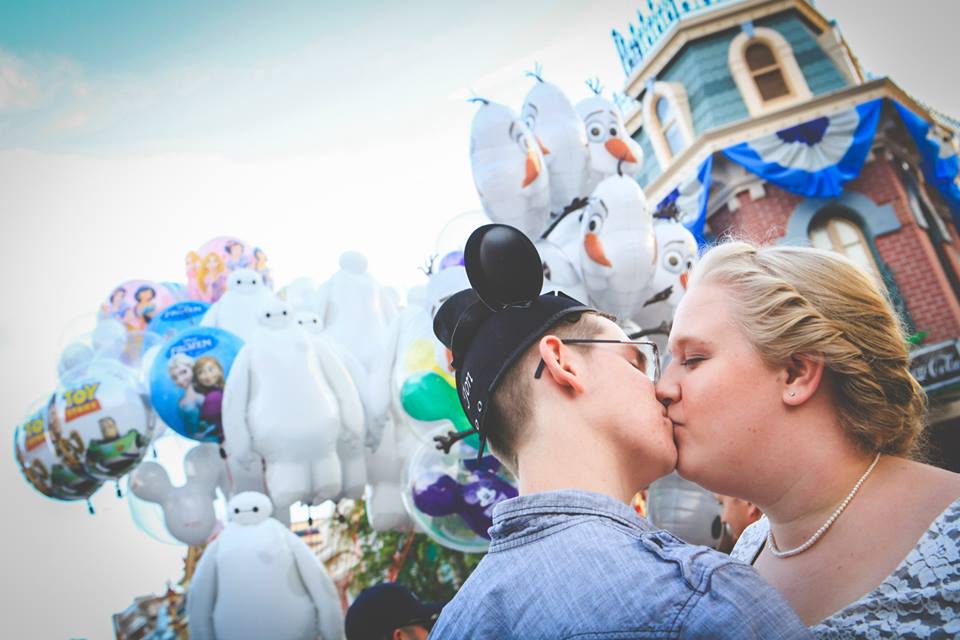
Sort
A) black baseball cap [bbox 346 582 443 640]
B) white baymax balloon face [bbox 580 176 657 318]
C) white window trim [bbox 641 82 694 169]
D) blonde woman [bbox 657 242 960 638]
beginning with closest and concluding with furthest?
blonde woman [bbox 657 242 960 638]
black baseball cap [bbox 346 582 443 640]
white baymax balloon face [bbox 580 176 657 318]
white window trim [bbox 641 82 694 169]

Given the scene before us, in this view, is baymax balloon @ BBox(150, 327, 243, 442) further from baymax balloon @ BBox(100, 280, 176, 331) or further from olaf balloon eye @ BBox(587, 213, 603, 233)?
olaf balloon eye @ BBox(587, 213, 603, 233)

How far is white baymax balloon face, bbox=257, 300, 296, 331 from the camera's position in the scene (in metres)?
4.09

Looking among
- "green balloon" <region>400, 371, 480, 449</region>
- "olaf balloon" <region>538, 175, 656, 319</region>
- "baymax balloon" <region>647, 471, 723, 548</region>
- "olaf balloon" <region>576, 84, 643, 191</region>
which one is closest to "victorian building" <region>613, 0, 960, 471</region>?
"olaf balloon" <region>576, 84, 643, 191</region>

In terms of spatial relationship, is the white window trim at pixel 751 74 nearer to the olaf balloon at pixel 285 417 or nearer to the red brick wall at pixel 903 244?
the red brick wall at pixel 903 244

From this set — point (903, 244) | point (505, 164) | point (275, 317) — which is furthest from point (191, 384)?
point (903, 244)

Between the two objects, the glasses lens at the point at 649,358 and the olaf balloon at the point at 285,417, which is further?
the olaf balloon at the point at 285,417

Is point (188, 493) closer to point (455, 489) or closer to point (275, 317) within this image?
point (275, 317)

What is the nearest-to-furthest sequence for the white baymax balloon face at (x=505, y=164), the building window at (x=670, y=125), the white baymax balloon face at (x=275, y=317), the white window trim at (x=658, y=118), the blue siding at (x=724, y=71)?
the white baymax balloon face at (x=505, y=164)
the white baymax balloon face at (x=275, y=317)
the blue siding at (x=724, y=71)
the white window trim at (x=658, y=118)
the building window at (x=670, y=125)

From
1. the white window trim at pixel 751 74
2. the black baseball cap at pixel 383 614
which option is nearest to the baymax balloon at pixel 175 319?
the black baseball cap at pixel 383 614

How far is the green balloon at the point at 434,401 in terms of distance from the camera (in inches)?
144

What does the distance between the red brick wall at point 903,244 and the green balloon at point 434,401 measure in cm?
566

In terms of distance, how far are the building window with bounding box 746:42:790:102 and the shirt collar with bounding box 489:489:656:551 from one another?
1046 cm

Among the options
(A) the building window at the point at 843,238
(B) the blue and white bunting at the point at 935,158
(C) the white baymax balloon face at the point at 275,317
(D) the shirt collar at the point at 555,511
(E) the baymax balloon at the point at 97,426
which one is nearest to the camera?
(D) the shirt collar at the point at 555,511

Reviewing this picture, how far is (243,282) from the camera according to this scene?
5.04 m
